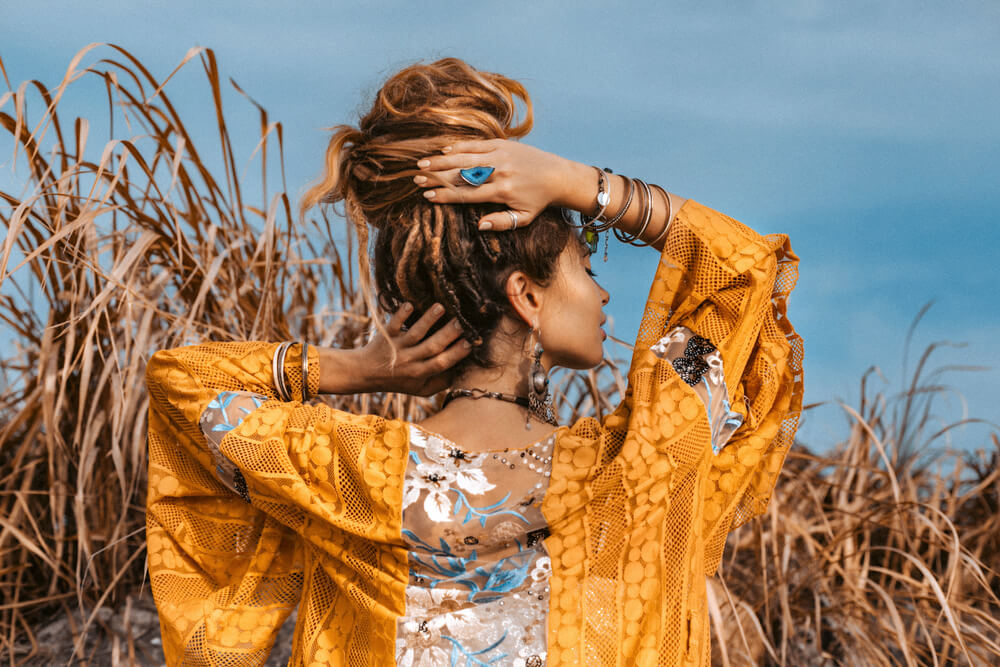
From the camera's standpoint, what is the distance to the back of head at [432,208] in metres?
1.33

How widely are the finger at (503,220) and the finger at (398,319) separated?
9.6 inches

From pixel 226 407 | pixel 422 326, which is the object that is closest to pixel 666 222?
pixel 422 326

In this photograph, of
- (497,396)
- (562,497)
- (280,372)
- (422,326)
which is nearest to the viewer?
(562,497)

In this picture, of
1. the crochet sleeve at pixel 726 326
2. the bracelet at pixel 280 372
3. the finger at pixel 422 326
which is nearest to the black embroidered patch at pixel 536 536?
the crochet sleeve at pixel 726 326

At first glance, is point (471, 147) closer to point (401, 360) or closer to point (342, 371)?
point (401, 360)

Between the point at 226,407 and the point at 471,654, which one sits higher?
the point at 226,407

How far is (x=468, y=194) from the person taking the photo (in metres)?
1.29

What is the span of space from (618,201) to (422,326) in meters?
0.38

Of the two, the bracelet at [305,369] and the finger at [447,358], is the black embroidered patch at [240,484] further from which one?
the finger at [447,358]

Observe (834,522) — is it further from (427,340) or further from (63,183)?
(63,183)

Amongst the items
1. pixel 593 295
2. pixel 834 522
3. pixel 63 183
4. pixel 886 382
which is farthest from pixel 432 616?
pixel 886 382

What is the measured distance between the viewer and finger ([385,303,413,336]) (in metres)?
1.48

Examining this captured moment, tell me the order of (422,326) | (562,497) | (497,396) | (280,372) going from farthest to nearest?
(280,372), (422,326), (497,396), (562,497)

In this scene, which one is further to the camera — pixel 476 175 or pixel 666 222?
pixel 666 222
